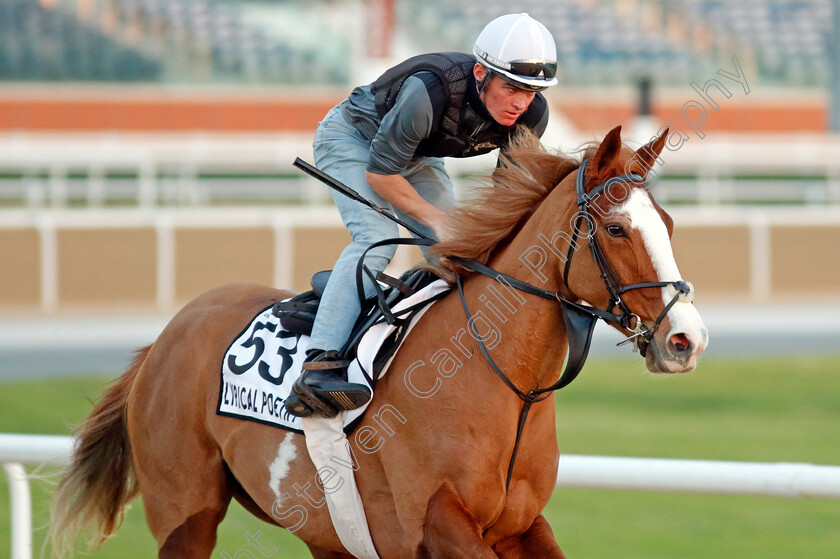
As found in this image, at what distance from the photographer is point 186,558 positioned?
3816mm

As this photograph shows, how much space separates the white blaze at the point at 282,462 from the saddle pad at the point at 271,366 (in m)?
→ 0.05

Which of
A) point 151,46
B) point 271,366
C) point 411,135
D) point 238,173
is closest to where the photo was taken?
point 411,135

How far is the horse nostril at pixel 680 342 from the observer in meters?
2.76

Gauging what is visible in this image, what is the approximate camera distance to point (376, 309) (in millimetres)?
3504

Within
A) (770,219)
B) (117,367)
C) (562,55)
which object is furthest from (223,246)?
(562,55)

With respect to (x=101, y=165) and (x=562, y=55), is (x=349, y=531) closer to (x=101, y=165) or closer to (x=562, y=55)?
(x=101, y=165)

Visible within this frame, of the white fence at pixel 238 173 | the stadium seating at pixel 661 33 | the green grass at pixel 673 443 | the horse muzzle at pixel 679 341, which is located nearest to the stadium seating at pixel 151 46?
the stadium seating at pixel 661 33

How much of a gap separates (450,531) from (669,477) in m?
1.16

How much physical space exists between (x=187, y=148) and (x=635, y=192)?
48.5 feet

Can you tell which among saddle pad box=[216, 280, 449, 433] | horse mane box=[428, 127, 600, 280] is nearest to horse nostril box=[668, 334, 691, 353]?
horse mane box=[428, 127, 600, 280]

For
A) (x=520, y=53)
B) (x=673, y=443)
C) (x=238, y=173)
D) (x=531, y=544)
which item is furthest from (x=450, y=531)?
(x=238, y=173)

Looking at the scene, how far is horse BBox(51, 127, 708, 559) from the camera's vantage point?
2904 mm

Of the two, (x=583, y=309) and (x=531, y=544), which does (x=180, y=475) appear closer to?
(x=531, y=544)

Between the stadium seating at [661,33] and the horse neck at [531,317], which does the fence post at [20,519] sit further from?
the stadium seating at [661,33]
